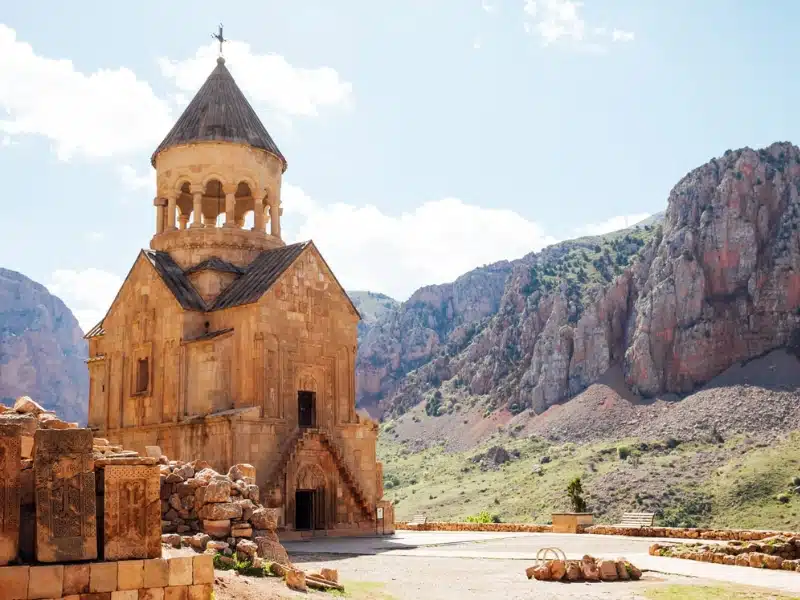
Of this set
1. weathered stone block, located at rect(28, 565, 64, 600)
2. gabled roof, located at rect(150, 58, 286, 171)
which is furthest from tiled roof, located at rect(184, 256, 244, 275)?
weathered stone block, located at rect(28, 565, 64, 600)

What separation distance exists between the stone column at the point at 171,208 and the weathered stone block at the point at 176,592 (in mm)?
22481

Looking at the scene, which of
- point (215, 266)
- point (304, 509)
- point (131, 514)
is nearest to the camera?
point (131, 514)

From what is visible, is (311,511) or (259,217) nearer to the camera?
(311,511)

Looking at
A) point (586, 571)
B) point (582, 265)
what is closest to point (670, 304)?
point (582, 265)

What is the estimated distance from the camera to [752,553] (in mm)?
17797

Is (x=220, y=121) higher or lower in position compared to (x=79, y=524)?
higher

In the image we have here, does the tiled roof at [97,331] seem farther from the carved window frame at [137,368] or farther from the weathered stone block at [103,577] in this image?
the weathered stone block at [103,577]

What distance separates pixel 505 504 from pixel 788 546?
153 ft

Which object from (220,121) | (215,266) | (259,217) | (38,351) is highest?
(38,351)

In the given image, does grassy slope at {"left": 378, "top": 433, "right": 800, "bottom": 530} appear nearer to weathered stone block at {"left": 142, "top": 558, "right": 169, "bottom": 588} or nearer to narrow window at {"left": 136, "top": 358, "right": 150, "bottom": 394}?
narrow window at {"left": 136, "top": 358, "right": 150, "bottom": 394}

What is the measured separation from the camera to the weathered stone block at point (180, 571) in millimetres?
10164

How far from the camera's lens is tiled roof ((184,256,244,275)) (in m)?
29.5

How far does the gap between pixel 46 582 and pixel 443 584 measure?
292 inches

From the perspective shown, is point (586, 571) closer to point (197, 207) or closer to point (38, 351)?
point (197, 207)
